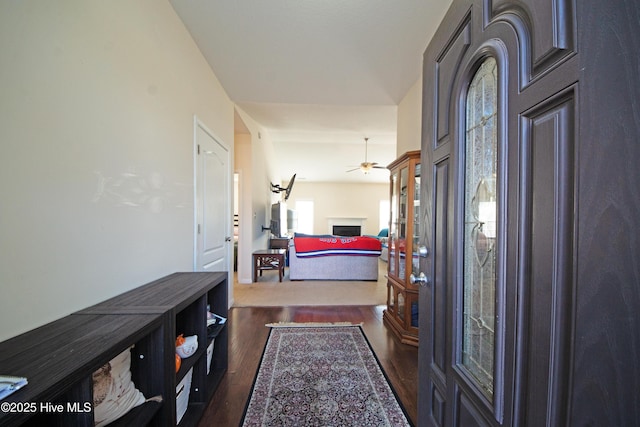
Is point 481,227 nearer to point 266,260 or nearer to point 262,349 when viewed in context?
point 262,349

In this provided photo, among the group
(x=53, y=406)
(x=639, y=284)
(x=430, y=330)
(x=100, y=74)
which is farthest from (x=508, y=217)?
(x=100, y=74)

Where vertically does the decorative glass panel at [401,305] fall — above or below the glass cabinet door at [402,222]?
below

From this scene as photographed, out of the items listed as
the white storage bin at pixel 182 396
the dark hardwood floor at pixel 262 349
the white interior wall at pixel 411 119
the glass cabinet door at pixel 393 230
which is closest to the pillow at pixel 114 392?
the white storage bin at pixel 182 396

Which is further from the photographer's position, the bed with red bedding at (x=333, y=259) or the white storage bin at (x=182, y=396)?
the bed with red bedding at (x=333, y=259)

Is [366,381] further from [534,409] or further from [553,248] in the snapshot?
[553,248]

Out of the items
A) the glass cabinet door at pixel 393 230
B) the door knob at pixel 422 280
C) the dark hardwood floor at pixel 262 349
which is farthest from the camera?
the glass cabinet door at pixel 393 230

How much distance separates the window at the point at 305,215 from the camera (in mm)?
9438

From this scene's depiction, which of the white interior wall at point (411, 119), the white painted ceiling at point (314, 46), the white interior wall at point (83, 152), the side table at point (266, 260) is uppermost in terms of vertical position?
the white painted ceiling at point (314, 46)

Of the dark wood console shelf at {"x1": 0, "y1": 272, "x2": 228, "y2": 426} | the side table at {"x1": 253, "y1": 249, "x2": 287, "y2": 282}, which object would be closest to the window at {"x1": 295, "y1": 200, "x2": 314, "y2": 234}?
the side table at {"x1": 253, "y1": 249, "x2": 287, "y2": 282}

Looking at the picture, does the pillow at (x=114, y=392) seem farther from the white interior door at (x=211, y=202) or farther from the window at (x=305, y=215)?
the window at (x=305, y=215)

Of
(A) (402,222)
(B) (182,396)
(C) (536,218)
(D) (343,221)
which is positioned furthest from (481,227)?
(D) (343,221)

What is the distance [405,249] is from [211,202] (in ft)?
6.66

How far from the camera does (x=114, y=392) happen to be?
0.97 meters

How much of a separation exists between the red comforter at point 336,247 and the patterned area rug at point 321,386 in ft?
7.39
